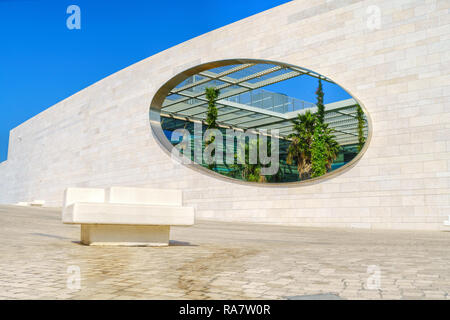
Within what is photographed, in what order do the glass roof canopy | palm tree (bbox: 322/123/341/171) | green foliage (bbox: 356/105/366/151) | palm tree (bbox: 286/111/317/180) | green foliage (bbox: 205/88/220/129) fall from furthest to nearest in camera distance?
green foliage (bbox: 205/88/220/129) < the glass roof canopy < palm tree (bbox: 286/111/317/180) < palm tree (bbox: 322/123/341/171) < green foliage (bbox: 356/105/366/151)

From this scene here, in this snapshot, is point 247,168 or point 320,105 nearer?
point 247,168

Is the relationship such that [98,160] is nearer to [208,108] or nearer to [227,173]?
[208,108]

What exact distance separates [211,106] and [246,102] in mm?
2128

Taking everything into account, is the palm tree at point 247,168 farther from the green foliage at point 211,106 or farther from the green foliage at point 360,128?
the green foliage at point 360,128

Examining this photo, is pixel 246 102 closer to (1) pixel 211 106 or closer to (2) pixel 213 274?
(1) pixel 211 106

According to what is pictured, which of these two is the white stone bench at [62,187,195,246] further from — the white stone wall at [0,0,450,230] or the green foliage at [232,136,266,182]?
the green foliage at [232,136,266,182]

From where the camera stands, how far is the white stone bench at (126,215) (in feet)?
18.2

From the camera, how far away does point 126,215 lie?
18.8 ft

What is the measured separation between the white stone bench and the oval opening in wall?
791 centimetres

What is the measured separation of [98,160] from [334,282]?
19.6 meters

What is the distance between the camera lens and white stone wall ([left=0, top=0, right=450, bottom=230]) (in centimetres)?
1141

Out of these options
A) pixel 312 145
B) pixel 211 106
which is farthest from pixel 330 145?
pixel 211 106

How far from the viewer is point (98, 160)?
21406mm

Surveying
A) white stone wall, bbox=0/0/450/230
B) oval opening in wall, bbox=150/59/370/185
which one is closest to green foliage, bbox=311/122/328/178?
oval opening in wall, bbox=150/59/370/185
